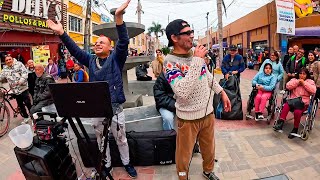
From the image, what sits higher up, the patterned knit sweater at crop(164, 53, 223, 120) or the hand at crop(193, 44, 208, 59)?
the hand at crop(193, 44, 208, 59)

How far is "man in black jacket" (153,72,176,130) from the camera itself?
153 inches

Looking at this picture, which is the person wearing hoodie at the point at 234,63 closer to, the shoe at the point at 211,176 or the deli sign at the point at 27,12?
the shoe at the point at 211,176

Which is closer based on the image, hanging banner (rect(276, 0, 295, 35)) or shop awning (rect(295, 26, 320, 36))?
hanging banner (rect(276, 0, 295, 35))

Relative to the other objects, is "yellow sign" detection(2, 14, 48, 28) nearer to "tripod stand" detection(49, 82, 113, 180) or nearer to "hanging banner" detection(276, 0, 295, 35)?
"hanging banner" detection(276, 0, 295, 35)

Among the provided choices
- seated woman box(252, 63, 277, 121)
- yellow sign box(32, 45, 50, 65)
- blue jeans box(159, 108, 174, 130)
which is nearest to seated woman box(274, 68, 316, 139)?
seated woman box(252, 63, 277, 121)

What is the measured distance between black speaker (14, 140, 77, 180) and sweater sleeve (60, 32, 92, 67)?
974 millimetres

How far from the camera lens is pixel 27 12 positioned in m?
15.9

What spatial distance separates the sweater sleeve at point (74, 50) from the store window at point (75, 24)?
23125 millimetres

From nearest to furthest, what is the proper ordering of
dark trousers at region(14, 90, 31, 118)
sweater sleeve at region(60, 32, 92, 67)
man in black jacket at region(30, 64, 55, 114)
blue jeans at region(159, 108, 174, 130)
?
1. sweater sleeve at region(60, 32, 92, 67)
2. blue jeans at region(159, 108, 174, 130)
3. man in black jacket at region(30, 64, 55, 114)
4. dark trousers at region(14, 90, 31, 118)

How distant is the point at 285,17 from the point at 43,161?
7.83m

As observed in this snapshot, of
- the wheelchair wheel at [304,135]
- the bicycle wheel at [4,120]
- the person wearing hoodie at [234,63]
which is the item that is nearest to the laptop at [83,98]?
the wheelchair wheel at [304,135]

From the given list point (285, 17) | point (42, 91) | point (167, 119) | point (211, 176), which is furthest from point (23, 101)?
point (285, 17)

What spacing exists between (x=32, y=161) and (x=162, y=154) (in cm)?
156

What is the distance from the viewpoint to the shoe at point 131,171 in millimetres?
3281
